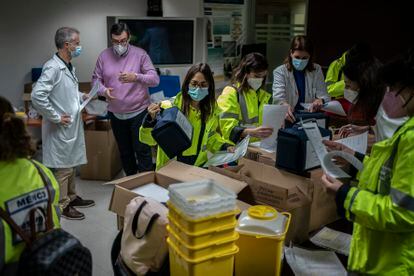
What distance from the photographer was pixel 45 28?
4.86 metres


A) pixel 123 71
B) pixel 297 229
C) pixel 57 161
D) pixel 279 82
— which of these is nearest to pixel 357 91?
pixel 279 82

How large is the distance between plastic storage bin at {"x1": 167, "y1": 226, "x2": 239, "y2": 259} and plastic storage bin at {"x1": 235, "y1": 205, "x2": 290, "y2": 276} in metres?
0.09

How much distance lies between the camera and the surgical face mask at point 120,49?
12.2 ft

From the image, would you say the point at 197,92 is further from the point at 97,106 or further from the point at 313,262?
the point at 97,106

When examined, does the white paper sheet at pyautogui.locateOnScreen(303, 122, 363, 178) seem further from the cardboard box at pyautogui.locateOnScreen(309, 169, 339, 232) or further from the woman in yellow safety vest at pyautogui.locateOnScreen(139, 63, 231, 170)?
the woman in yellow safety vest at pyautogui.locateOnScreen(139, 63, 231, 170)

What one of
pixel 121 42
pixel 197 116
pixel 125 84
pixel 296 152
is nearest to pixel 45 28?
pixel 121 42

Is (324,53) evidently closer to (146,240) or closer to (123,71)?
(123,71)

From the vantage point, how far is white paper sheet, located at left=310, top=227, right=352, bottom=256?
1.93 meters

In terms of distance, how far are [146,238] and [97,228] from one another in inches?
70.8

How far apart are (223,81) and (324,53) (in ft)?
4.70

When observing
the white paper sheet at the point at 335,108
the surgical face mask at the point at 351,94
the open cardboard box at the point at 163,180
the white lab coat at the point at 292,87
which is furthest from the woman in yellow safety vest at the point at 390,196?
the white lab coat at the point at 292,87

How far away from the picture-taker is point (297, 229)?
1991 millimetres

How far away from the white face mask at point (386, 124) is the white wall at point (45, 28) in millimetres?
3830

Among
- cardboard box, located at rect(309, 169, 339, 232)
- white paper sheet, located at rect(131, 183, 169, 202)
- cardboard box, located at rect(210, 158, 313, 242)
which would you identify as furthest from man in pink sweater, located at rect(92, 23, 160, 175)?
cardboard box, located at rect(309, 169, 339, 232)
